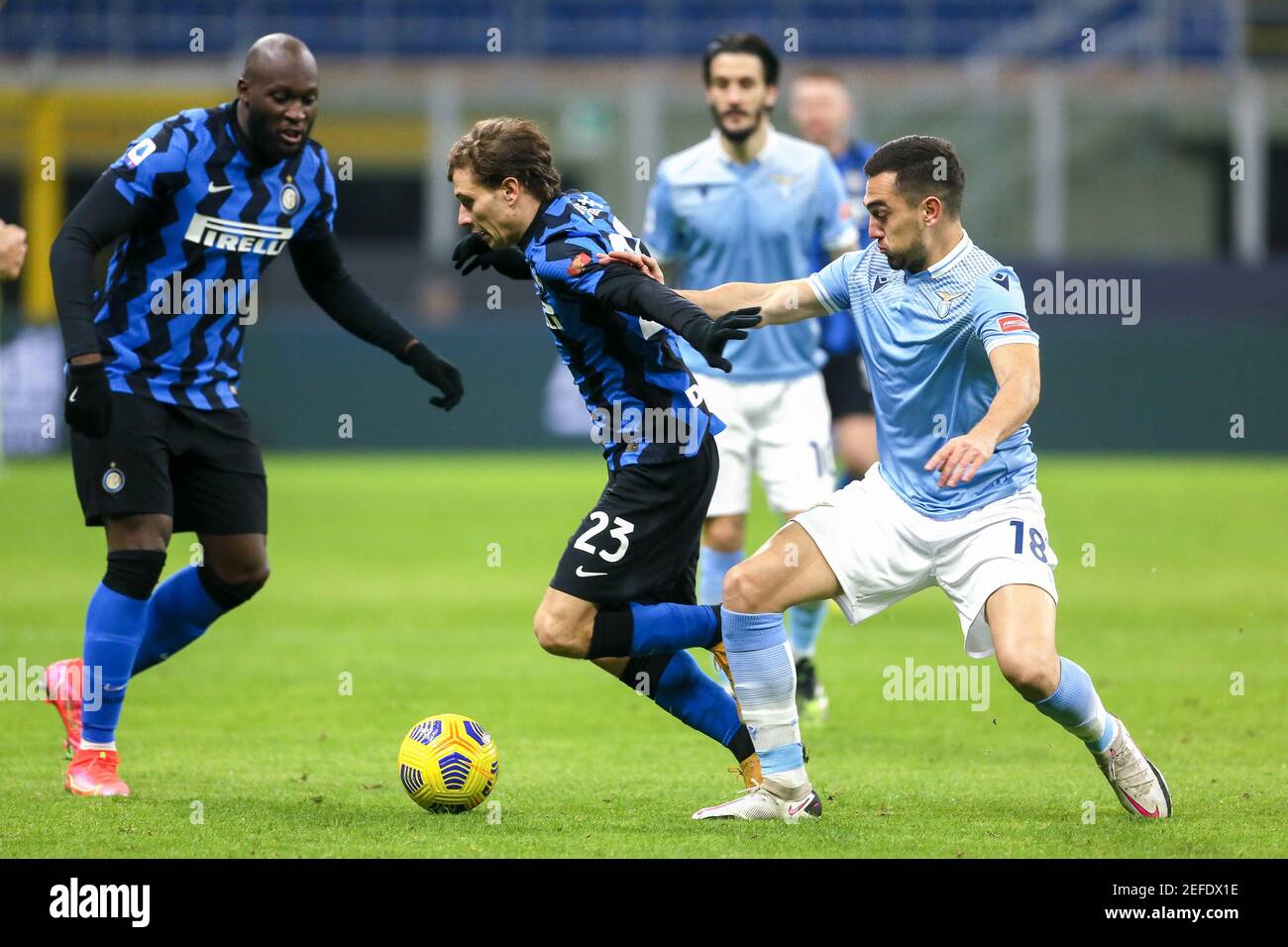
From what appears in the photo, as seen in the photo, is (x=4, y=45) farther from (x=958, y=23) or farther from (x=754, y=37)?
(x=754, y=37)

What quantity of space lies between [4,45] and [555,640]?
21594 mm

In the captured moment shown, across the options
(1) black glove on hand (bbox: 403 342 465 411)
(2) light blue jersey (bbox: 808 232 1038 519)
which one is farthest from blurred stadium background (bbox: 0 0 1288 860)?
(1) black glove on hand (bbox: 403 342 465 411)

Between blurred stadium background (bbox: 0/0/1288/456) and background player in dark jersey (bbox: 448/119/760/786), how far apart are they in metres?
15.4

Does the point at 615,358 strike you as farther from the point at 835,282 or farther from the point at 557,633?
the point at 557,633

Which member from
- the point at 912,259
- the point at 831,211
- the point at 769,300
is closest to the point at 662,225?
the point at 831,211

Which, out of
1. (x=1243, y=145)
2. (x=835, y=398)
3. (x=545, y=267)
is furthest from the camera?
(x=1243, y=145)

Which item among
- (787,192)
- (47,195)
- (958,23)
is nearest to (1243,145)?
(958,23)

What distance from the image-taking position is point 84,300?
5531 millimetres

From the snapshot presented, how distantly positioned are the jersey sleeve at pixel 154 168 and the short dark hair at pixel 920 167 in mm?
2290

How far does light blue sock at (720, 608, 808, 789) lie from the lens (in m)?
5.27

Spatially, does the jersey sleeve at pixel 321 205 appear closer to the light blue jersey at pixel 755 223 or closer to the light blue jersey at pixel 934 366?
the light blue jersey at pixel 755 223

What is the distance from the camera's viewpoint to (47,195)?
23.9 meters

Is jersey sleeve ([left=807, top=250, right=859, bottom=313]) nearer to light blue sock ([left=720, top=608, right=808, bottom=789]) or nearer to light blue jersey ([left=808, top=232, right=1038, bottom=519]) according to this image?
light blue jersey ([left=808, top=232, right=1038, bottom=519])

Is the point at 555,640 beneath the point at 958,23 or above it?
beneath
